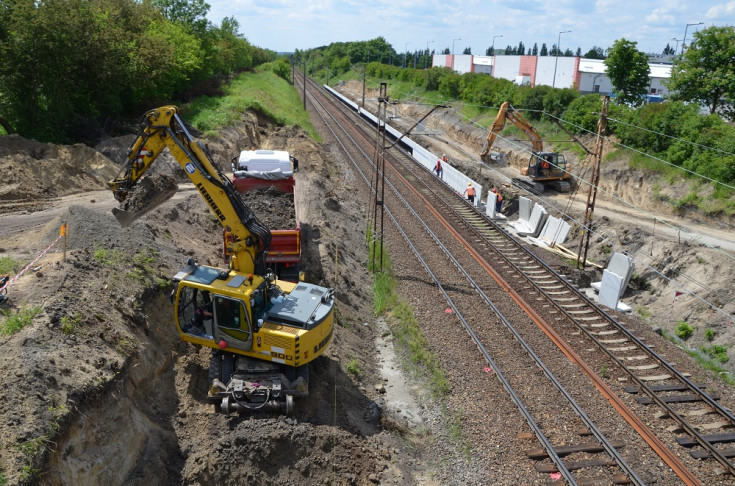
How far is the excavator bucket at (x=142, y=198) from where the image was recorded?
11.1m

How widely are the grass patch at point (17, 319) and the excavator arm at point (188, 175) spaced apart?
7.73 ft

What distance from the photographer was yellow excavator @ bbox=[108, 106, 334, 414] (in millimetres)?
10742

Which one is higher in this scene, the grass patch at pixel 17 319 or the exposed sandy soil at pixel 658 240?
the grass patch at pixel 17 319

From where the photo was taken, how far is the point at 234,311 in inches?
426

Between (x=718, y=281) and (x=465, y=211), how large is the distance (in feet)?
40.9

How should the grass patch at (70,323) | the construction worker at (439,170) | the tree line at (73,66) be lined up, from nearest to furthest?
the grass patch at (70,323) < the tree line at (73,66) < the construction worker at (439,170)

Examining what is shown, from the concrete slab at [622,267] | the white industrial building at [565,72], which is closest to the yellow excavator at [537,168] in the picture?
the concrete slab at [622,267]

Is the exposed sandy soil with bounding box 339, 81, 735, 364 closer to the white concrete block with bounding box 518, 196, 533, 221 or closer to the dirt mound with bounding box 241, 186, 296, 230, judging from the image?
the white concrete block with bounding box 518, 196, 533, 221

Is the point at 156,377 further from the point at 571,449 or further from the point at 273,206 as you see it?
the point at 571,449

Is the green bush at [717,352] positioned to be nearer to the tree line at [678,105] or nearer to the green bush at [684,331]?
the green bush at [684,331]

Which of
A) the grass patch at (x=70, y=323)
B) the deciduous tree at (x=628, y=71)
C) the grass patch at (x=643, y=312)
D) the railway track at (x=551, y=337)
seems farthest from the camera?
the deciduous tree at (x=628, y=71)

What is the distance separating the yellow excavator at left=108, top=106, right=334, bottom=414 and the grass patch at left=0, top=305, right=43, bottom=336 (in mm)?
2357

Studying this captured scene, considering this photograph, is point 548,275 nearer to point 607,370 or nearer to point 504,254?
point 504,254

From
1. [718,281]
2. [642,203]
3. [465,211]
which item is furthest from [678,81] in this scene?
[718,281]
